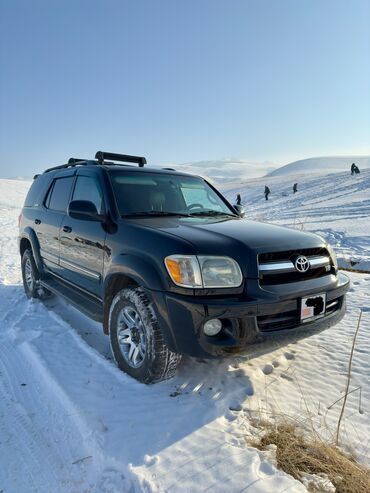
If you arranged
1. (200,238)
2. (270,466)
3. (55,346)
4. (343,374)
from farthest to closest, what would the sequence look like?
(55,346) < (343,374) < (200,238) < (270,466)

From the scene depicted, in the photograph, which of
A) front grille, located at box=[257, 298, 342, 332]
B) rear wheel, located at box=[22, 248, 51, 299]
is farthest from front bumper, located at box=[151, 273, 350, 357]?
rear wheel, located at box=[22, 248, 51, 299]

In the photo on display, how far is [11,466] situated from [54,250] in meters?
2.73

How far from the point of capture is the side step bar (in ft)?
11.3

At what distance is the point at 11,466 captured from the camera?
2.13 metres

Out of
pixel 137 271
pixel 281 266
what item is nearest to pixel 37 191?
pixel 137 271

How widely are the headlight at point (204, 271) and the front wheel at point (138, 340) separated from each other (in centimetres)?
39

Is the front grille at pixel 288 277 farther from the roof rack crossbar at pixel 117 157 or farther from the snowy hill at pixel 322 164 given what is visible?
the snowy hill at pixel 322 164

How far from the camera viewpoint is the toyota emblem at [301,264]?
8.86 ft

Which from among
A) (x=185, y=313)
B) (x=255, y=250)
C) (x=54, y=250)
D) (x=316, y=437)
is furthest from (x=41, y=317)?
(x=316, y=437)

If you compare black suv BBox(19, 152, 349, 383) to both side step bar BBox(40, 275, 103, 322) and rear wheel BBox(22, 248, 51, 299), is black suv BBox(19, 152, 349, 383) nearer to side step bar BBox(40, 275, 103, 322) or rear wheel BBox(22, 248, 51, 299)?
side step bar BBox(40, 275, 103, 322)

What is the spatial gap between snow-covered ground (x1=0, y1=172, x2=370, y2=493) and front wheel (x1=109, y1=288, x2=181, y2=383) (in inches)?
4.9

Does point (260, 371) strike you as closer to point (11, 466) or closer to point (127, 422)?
point (127, 422)

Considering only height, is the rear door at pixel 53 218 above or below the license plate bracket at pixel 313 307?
above

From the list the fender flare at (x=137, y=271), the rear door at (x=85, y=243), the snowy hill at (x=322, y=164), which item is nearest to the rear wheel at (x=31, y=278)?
the rear door at (x=85, y=243)
